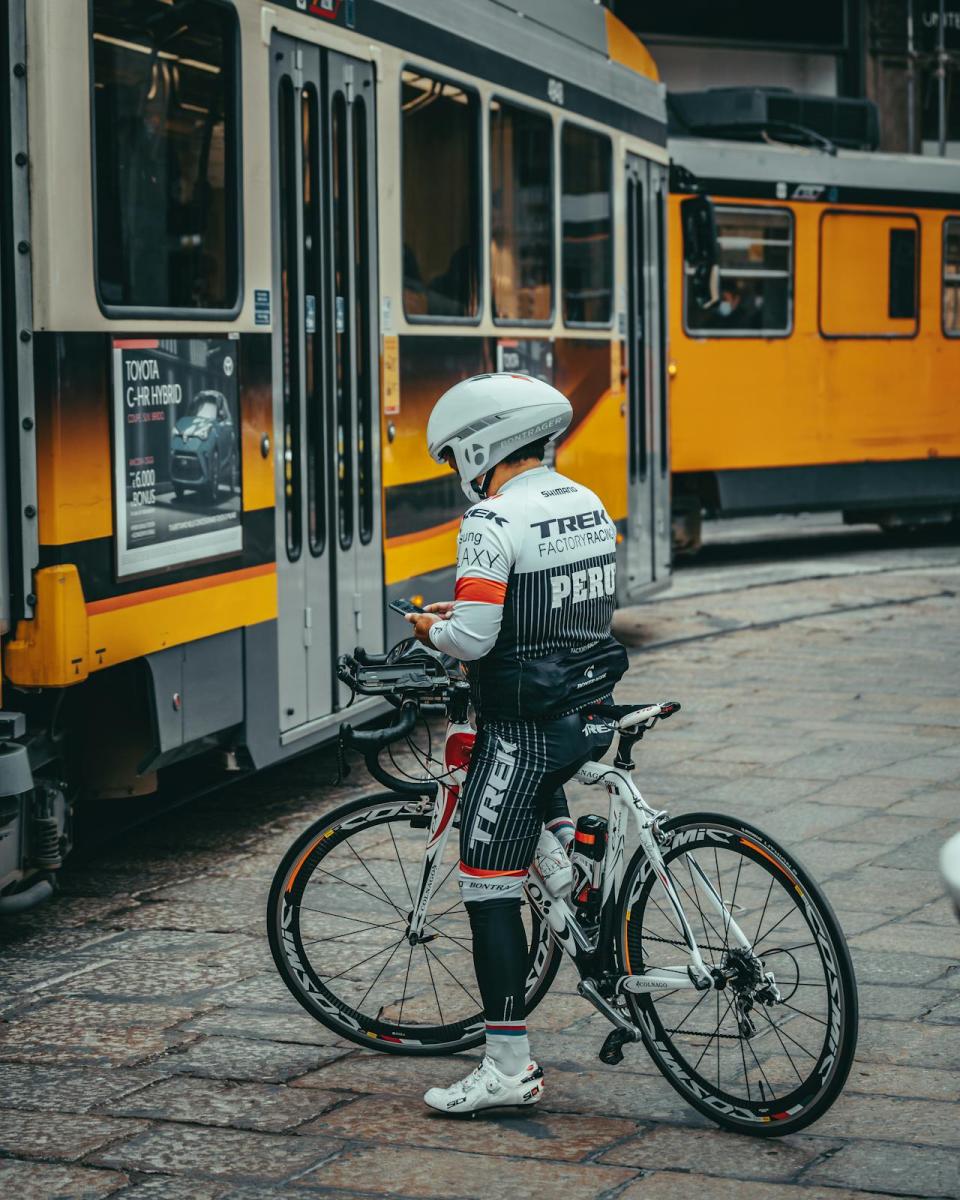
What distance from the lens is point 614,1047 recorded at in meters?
4.39

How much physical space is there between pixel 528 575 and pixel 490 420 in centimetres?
33

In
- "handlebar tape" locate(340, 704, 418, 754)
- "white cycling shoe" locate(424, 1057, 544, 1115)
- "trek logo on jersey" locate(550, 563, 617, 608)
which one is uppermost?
"trek logo on jersey" locate(550, 563, 617, 608)

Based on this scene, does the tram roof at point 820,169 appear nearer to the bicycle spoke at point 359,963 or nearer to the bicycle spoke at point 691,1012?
the bicycle spoke at point 359,963

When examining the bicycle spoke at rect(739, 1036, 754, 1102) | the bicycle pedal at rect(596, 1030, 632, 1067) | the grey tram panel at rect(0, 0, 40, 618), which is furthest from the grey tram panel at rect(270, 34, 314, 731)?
the bicycle spoke at rect(739, 1036, 754, 1102)

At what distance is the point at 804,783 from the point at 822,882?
5.05 feet

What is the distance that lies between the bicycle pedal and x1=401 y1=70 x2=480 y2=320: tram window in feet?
13.8

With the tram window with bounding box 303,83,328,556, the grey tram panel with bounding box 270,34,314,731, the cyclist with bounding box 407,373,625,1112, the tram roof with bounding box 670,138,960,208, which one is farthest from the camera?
the tram roof with bounding box 670,138,960,208

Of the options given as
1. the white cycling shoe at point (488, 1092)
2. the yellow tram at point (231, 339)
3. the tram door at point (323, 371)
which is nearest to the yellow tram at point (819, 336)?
the yellow tram at point (231, 339)

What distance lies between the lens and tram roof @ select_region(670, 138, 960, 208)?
51.3 ft

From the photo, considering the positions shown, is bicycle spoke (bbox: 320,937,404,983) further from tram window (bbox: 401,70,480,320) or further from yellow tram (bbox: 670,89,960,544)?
yellow tram (bbox: 670,89,960,544)

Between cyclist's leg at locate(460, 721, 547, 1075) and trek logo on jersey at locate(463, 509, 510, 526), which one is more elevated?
trek logo on jersey at locate(463, 509, 510, 526)

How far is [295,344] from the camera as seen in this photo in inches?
278

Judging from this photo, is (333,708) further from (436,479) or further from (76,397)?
(76,397)

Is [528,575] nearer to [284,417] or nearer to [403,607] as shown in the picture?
[403,607]
